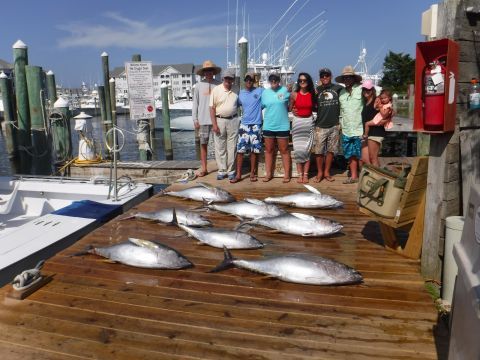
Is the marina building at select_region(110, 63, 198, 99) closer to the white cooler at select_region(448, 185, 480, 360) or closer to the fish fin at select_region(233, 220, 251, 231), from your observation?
the fish fin at select_region(233, 220, 251, 231)

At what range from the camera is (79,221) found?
221 inches

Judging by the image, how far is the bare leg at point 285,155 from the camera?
6375 millimetres

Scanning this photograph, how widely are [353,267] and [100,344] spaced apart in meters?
2.17

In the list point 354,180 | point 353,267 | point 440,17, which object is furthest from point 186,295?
point 354,180

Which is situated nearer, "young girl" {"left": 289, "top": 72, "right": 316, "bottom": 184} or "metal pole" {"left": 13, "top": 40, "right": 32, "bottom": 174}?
"young girl" {"left": 289, "top": 72, "right": 316, "bottom": 184}

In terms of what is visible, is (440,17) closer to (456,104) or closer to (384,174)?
(456,104)

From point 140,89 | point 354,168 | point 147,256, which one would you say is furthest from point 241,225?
point 140,89

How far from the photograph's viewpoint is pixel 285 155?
257 inches

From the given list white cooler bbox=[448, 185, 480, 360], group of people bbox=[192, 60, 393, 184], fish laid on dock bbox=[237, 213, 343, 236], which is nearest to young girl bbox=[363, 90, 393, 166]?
group of people bbox=[192, 60, 393, 184]

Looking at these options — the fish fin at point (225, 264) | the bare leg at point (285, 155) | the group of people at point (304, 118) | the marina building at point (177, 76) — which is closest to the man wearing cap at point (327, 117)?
the group of people at point (304, 118)

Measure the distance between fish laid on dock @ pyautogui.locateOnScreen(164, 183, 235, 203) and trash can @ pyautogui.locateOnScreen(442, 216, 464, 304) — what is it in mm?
2908

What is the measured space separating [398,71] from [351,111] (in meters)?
45.3

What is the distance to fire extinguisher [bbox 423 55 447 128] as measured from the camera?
3.09 m

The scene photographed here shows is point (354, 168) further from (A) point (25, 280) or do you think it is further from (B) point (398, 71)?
(B) point (398, 71)
